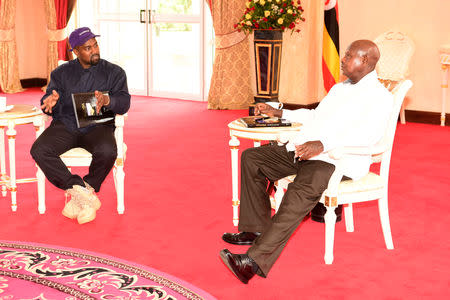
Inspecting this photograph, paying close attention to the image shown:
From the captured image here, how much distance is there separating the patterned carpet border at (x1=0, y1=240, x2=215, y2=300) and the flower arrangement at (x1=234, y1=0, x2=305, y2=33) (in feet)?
15.2

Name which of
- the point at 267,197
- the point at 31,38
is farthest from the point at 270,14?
the point at 31,38

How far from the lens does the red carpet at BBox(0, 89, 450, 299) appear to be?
328 centimetres

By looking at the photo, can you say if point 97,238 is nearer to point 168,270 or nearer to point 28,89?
point 168,270

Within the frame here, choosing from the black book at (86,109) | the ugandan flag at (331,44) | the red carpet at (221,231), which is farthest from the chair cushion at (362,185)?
the ugandan flag at (331,44)

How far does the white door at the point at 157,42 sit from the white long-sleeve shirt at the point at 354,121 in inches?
258

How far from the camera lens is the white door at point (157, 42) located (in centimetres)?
1010

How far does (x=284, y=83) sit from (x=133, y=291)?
6166mm

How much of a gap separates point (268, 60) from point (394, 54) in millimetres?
1636

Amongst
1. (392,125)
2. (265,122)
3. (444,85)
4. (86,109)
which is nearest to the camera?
(392,125)

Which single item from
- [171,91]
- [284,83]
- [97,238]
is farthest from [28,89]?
[97,238]

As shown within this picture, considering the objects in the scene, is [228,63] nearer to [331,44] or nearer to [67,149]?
[331,44]

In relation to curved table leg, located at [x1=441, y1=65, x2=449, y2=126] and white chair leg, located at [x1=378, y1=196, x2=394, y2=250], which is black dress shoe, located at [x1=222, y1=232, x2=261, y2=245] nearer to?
white chair leg, located at [x1=378, y1=196, x2=394, y2=250]

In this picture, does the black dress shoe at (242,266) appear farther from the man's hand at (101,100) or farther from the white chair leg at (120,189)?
the man's hand at (101,100)

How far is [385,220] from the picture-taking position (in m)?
3.73
